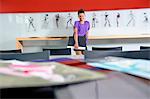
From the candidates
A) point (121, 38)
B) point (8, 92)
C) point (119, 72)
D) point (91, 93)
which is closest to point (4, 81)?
point (8, 92)

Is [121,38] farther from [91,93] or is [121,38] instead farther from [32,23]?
[91,93]

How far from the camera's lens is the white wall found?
19.7 ft

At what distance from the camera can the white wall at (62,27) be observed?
6.01m

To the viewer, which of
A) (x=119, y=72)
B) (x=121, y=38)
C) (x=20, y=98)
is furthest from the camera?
(x=121, y=38)

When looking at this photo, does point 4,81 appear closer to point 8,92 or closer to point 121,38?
point 8,92

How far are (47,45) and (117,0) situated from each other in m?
1.77

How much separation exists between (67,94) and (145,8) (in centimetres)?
581

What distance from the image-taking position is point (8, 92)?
17.2 inches

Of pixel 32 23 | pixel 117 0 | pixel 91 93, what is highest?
pixel 117 0

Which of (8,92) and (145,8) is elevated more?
(145,8)

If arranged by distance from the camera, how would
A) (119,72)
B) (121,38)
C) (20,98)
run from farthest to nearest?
1. (121,38)
2. (119,72)
3. (20,98)

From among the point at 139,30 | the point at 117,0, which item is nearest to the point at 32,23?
the point at 117,0

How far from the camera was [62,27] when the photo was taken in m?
6.11

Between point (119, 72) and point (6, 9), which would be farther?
point (6, 9)
